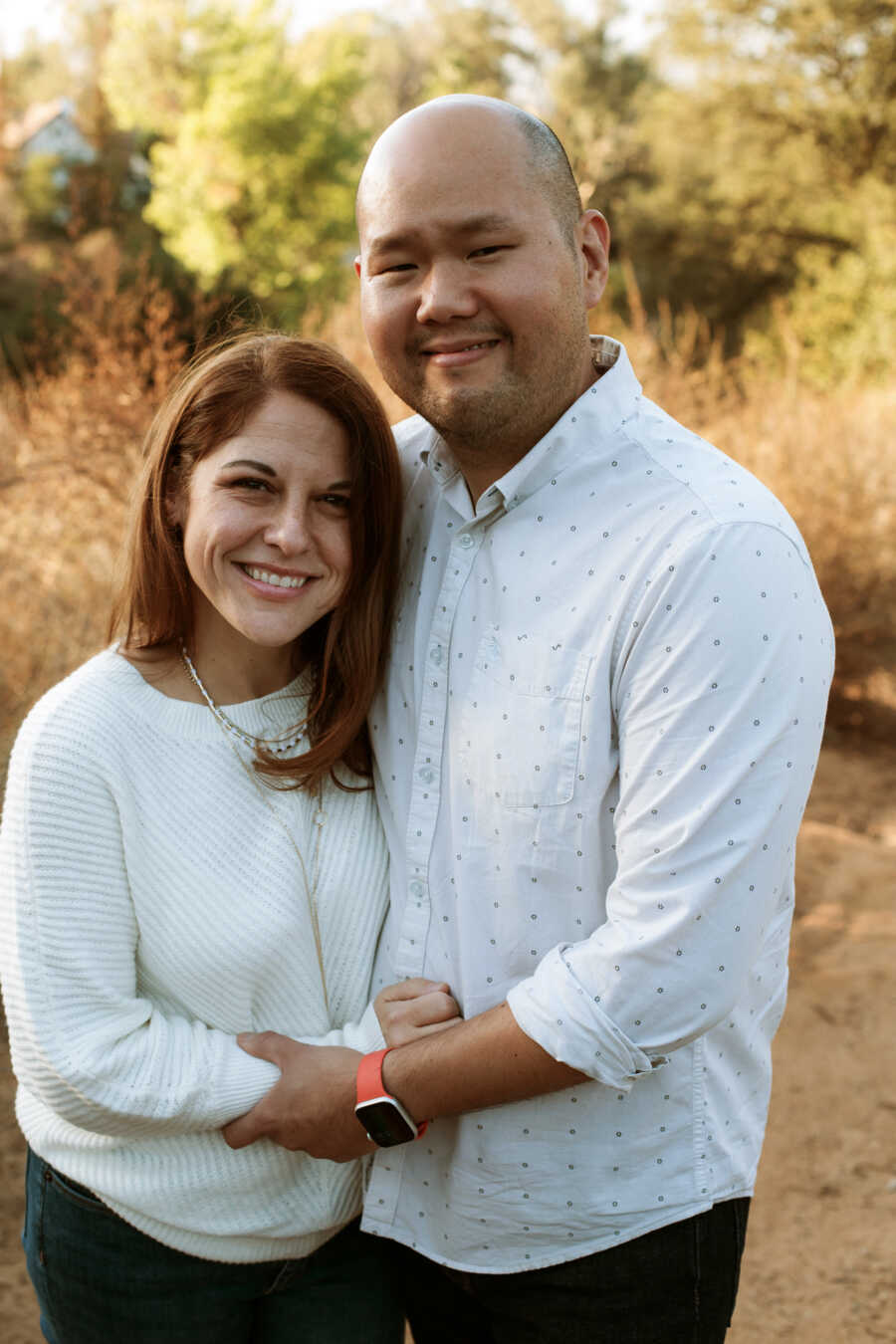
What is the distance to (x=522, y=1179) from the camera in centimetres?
170

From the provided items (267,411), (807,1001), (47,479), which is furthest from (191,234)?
(267,411)

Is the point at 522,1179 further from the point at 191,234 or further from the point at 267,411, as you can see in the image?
the point at 191,234

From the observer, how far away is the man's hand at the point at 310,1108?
1700 mm

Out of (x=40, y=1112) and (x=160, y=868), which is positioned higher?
(x=160, y=868)

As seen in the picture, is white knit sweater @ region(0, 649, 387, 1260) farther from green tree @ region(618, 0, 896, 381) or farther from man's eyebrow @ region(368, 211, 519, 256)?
green tree @ region(618, 0, 896, 381)

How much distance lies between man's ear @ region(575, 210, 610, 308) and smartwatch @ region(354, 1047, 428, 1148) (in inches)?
47.1

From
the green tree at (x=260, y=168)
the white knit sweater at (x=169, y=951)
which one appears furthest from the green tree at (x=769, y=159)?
the white knit sweater at (x=169, y=951)

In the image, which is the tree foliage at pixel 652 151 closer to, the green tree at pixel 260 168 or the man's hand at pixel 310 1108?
the green tree at pixel 260 168

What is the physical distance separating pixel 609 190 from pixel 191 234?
26.9ft

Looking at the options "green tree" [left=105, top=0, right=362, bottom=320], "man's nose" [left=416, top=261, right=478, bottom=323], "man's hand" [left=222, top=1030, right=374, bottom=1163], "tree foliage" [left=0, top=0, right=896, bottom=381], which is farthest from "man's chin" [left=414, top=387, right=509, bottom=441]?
"green tree" [left=105, top=0, right=362, bottom=320]

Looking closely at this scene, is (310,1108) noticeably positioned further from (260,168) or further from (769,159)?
(260,168)

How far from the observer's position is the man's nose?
1.72 meters

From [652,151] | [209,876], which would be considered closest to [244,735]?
[209,876]

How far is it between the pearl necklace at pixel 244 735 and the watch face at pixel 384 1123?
55 cm
